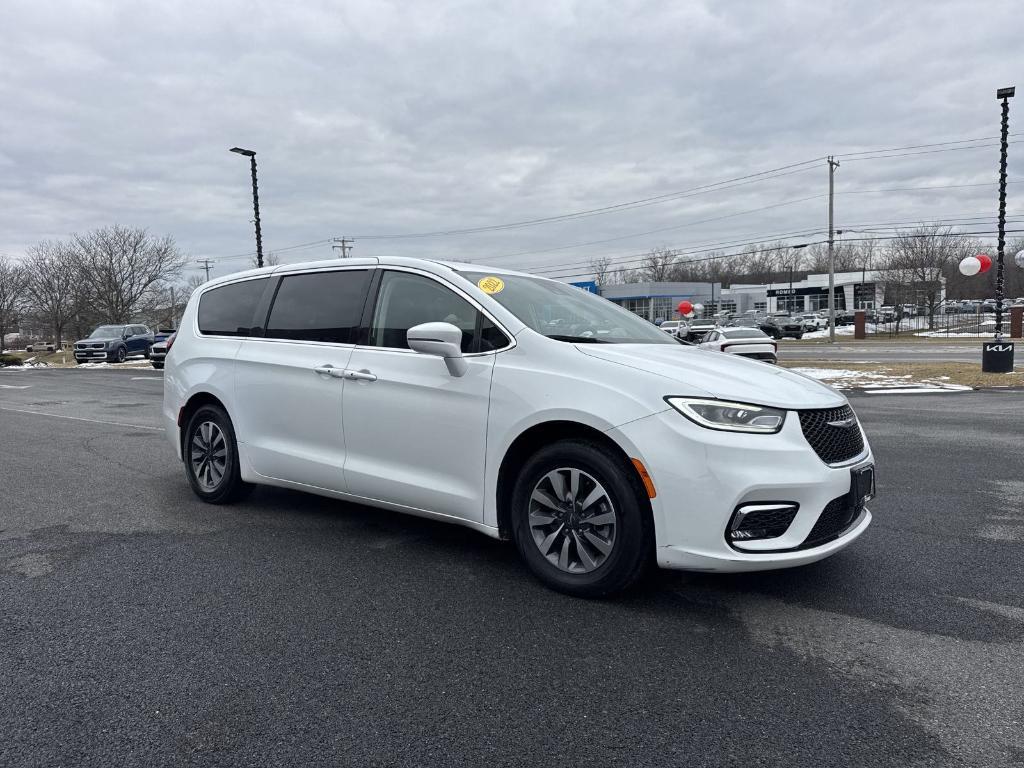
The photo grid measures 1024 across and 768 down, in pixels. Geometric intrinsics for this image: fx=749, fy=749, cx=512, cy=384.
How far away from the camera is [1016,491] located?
6109 millimetres

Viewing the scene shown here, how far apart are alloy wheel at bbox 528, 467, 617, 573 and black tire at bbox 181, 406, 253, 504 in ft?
8.87

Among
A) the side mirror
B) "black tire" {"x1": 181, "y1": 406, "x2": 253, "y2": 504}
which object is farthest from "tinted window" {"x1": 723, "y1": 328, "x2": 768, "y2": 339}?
the side mirror

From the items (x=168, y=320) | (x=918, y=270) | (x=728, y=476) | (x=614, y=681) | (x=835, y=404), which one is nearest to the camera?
(x=614, y=681)

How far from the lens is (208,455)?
5781 mm

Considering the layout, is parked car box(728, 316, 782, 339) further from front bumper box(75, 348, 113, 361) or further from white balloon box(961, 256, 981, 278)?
front bumper box(75, 348, 113, 361)

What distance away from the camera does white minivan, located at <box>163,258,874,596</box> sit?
3.40 m

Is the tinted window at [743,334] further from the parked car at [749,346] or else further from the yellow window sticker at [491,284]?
the yellow window sticker at [491,284]

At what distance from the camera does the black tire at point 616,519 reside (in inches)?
138

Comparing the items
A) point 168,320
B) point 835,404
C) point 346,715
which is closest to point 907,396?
point 835,404

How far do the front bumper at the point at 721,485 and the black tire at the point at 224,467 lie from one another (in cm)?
332

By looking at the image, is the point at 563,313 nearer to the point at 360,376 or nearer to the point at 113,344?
the point at 360,376

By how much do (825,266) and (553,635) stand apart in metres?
123

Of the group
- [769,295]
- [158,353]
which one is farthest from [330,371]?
[769,295]

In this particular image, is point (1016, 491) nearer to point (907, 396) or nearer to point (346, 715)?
point (346, 715)
